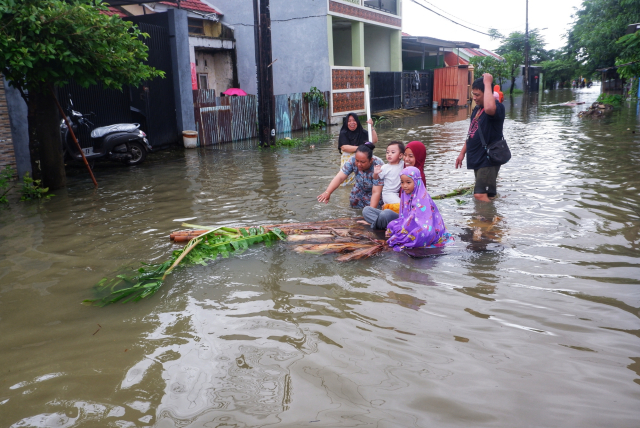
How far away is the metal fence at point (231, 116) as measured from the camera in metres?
15.0

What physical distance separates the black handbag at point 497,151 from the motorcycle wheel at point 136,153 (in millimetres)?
8450

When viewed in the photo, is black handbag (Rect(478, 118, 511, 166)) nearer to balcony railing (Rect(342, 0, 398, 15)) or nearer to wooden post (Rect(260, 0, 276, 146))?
wooden post (Rect(260, 0, 276, 146))

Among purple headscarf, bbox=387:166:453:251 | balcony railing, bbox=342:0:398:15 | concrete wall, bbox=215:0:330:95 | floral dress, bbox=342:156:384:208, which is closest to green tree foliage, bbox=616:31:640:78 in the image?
balcony railing, bbox=342:0:398:15

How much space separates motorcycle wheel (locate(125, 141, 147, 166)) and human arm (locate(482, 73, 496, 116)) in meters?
8.66

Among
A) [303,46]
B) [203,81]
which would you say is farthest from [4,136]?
[303,46]

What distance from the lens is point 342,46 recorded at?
27562 millimetres

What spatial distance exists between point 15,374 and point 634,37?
26.5 metres

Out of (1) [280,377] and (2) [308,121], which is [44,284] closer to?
(1) [280,377]

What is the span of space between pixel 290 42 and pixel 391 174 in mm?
17364

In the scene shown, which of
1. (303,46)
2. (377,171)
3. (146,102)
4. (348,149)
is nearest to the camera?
(377,171)

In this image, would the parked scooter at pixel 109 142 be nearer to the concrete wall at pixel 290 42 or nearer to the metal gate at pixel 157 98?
the metal gate at pixel 157 98

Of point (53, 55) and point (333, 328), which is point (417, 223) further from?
point (53, 55)

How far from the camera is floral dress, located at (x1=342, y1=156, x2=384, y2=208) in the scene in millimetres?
6590

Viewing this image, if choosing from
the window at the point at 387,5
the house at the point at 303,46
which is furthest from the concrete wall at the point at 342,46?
the house at the point at 303,46
